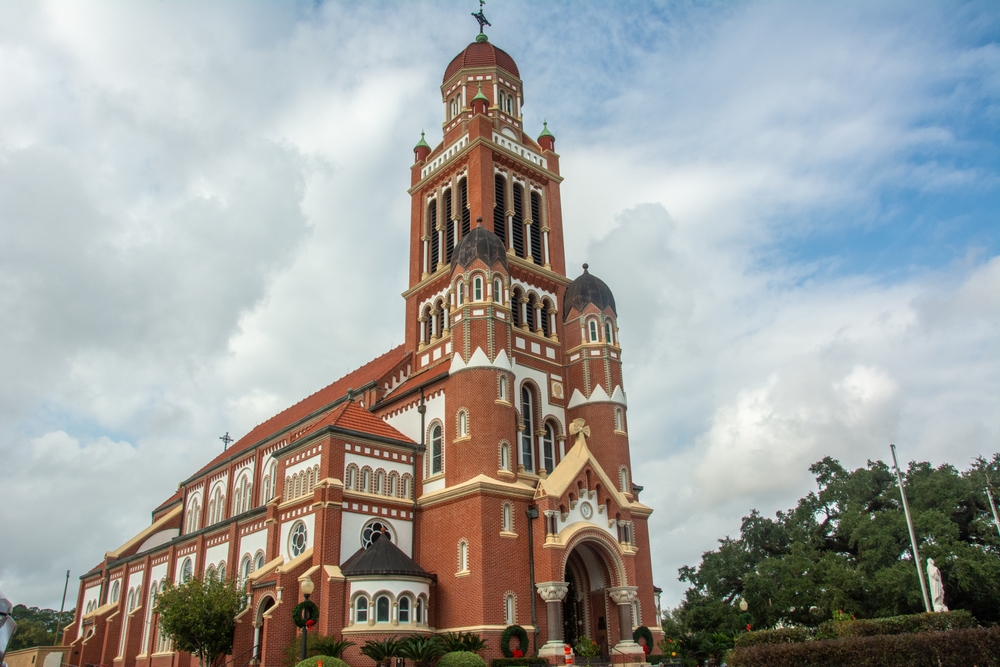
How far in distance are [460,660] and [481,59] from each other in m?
35.0

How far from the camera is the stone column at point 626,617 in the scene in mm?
30953

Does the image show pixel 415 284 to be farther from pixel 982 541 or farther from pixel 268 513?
pixel 982 541

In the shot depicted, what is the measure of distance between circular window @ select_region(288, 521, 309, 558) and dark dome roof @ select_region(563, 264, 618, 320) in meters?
16.4

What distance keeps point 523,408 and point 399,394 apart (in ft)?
18.9

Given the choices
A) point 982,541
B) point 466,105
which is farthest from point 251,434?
point 982,541

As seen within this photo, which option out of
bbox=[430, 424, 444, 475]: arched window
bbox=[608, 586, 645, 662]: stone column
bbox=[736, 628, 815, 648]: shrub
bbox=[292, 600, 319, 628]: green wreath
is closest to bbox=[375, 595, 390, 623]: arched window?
bbox=[292, 600, 319, 628]: green wreath

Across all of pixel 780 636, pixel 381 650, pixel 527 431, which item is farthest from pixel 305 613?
pixel 527 431

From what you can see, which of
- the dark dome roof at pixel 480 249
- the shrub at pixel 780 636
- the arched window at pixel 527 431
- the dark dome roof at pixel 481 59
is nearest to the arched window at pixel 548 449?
the arched window at pixel 527 431

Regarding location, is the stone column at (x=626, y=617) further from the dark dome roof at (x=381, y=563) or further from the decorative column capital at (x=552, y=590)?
the dark dome roof at (x=381, y=563)

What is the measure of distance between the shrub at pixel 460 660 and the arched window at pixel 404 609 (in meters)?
3.59

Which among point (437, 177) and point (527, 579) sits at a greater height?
point (437, 177)

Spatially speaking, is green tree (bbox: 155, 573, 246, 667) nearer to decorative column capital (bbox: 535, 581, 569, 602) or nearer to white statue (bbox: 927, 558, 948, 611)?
decorative column capital (bbox: 535, 581, 569, 602)

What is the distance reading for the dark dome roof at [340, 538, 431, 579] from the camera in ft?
93.7

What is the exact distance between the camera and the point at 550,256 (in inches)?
1646
